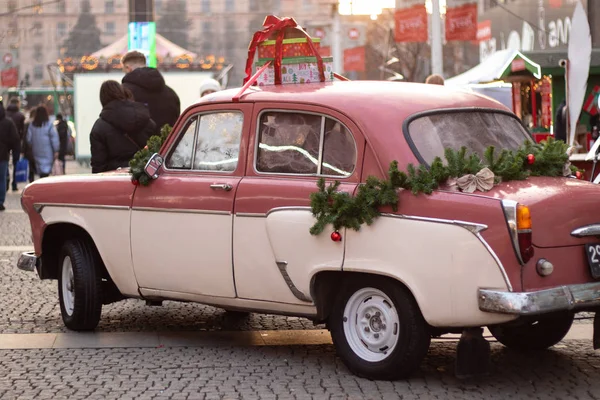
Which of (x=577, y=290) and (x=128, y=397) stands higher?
(x=577, y=290)

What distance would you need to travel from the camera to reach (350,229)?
641cm

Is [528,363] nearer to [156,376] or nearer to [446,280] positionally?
[446,280]

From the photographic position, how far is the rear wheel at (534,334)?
7.16m

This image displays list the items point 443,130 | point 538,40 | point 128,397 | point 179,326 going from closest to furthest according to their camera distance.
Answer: point 128,397 < point 443,130 < point 179,326 < point 538,40

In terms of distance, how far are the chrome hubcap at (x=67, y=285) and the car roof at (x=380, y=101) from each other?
169 cm

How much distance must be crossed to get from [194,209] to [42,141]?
1685cm

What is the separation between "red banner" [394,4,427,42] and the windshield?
82.7 ft

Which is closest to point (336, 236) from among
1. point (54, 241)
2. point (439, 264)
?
point (439, 264)

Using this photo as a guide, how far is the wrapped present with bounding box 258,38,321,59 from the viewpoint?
775 cm

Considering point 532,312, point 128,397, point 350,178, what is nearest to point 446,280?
point 532,312

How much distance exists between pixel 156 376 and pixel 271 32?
2379 mm

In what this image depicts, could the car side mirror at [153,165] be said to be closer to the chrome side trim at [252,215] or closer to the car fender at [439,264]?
the chrome side trim at [252,215]

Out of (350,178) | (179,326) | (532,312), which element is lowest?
(179,326)

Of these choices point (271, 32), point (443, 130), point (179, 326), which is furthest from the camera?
point (179, 326)
